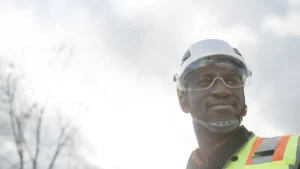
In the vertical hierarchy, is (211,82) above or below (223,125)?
above

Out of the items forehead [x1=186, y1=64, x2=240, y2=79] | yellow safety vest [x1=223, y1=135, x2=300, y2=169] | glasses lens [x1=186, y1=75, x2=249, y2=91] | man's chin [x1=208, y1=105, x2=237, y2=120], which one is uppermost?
forehead [x1=186, y1=64, x2=240, y2=79]

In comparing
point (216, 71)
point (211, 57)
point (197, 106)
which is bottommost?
point (197, 106)

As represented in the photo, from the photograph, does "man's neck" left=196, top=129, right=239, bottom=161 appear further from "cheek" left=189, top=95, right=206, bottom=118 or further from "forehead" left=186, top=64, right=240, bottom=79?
"forehead" left=186, top=64, right=240, bottom=79

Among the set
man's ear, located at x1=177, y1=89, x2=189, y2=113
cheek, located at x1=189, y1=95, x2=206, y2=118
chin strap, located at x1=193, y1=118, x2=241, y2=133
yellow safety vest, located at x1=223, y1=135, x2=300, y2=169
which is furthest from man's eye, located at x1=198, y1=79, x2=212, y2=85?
yellow safety vest, located at x1=223, y1=135, x2=300, y2=169

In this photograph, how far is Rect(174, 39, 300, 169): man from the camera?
270cm

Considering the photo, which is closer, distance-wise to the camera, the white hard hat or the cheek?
the cheek

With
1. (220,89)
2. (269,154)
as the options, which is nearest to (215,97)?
(220,89)

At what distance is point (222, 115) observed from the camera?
3.04 m

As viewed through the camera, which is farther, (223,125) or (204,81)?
(204,81)

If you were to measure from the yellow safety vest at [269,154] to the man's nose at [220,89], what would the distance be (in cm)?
42

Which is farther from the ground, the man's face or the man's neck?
the man's face

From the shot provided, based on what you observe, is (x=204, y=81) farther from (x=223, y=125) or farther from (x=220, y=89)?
(x=223, y=125)

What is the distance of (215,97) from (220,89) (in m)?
0.07

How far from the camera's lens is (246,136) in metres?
3.12
